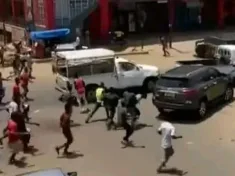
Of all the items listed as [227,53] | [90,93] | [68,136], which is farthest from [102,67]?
[227,53]

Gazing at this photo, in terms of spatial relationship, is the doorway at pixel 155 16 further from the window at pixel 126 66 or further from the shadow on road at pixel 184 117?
the shadow on road at pixel 184 117

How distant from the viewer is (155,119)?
20844mm

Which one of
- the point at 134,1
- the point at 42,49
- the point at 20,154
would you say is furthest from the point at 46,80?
A: the point at 134,1

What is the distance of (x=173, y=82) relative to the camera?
66.5 feet

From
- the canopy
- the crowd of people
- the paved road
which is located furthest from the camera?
the canopy

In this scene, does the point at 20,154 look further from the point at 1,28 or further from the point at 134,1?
the point at 1,28

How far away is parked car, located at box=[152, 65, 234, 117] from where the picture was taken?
1989cm

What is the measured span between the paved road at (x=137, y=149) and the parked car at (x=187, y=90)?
609mm

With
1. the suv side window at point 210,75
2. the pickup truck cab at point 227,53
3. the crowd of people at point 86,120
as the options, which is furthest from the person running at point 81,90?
the pickup truck cab at point 227,53

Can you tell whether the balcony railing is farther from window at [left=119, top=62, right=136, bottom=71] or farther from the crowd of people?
the crowd of people

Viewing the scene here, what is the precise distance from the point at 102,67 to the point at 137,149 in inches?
282

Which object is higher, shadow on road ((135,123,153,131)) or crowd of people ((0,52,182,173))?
crowd of people ((0,52,182,173))

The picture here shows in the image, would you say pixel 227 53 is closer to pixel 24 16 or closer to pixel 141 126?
pixel 141 126

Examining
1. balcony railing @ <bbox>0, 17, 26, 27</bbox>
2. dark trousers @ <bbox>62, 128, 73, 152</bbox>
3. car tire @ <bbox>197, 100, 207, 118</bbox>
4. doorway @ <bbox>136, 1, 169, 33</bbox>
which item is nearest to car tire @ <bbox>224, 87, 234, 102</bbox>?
car tire @ <bbox>197, 100, 207, 118</bbox>
